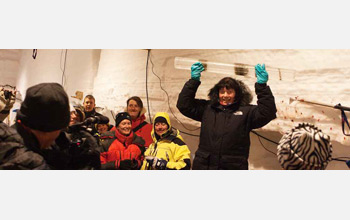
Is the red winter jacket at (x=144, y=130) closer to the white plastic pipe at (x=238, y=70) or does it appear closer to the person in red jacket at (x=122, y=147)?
the person in red jacket at (x=122, y=147)

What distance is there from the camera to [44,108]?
1519 mm

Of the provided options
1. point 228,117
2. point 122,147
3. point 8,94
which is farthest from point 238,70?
point 8,94

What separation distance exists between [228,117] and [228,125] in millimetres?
51

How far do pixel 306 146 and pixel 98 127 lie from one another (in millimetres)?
1388

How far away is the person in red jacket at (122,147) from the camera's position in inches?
80.9

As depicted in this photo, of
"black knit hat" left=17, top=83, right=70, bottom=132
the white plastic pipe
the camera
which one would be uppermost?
the white plastic pipe

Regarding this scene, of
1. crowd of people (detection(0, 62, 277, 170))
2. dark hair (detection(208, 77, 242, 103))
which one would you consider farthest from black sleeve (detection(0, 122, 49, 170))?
dark hair (detection(208, 77, 242, 103))

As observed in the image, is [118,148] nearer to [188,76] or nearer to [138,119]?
[138,119]

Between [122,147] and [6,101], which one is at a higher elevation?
[6,101]

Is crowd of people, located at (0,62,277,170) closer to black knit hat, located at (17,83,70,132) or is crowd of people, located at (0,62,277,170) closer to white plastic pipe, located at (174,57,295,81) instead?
black knit hat, located at (17,83,70,132)

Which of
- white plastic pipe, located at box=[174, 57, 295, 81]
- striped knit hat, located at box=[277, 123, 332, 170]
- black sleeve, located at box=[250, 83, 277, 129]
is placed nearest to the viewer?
striped knit hat, located at box=[277, 123, 332, 170]

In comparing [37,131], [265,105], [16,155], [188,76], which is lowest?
[16,155]

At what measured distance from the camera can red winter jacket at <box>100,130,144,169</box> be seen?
6.78 ft

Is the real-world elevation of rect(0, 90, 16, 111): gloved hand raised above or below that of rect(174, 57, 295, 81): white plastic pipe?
below
